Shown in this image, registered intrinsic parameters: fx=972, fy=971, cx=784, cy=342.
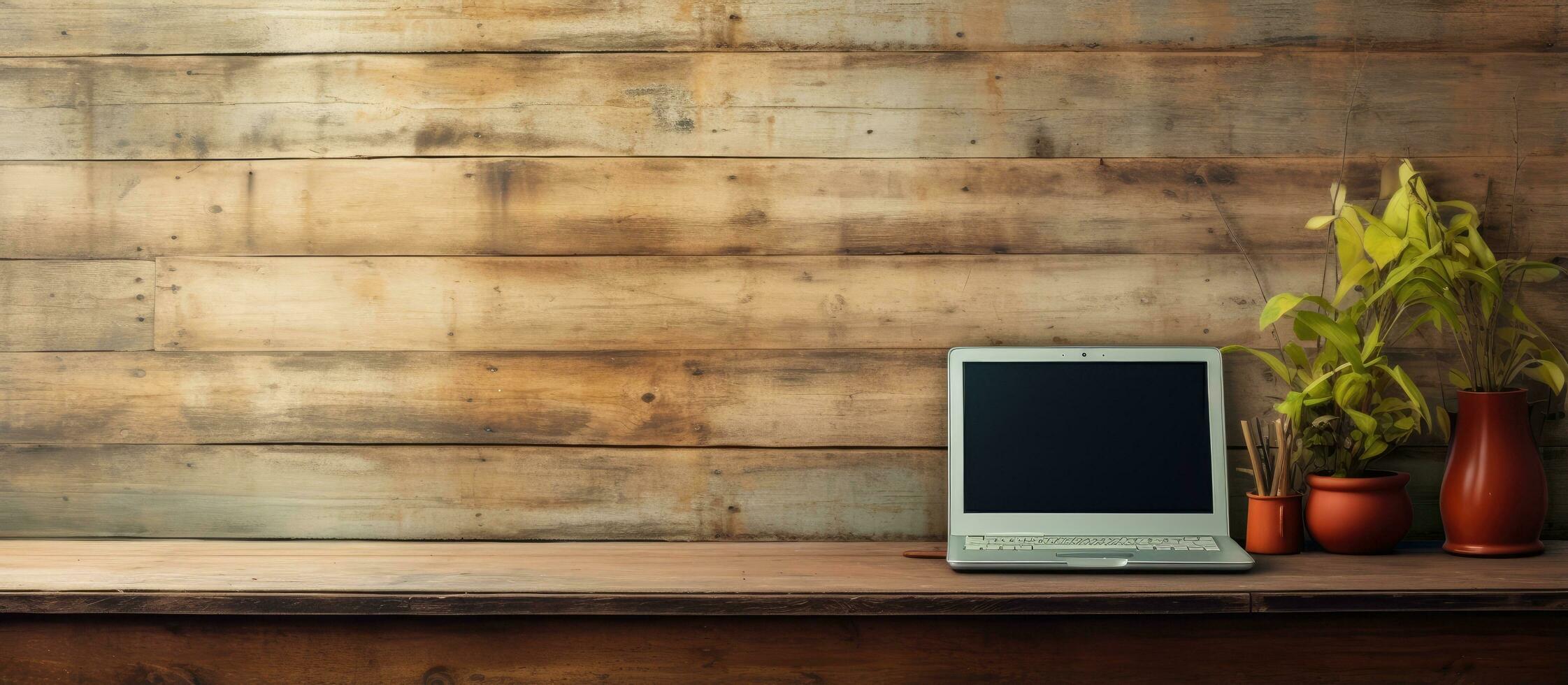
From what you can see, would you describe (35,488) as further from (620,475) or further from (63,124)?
(620,475)

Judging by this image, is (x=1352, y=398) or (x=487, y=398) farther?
(x=487, y=398)

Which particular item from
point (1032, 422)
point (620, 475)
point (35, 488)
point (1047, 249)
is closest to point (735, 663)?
point (620, 475)

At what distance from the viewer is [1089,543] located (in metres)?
1.08

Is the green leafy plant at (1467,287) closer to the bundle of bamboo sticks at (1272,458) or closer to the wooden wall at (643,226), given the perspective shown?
the wooden wall at (643,226)

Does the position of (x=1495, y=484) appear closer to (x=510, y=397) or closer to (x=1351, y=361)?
(x=1351, y=361)

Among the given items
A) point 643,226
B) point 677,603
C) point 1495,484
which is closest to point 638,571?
point 677,603

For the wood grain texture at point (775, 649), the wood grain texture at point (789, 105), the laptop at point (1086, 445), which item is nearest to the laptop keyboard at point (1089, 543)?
the laptop at point (1086, 445)

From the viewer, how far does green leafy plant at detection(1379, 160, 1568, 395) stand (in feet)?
3.62

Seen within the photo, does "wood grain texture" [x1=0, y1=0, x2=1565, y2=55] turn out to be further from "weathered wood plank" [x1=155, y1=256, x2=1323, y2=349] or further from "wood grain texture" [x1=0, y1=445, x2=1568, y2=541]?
"wood grain texture" [x1=0, y1=445, x2=1568, y2=541]

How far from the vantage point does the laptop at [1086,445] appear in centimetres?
112

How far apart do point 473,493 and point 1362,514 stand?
41.5 inches

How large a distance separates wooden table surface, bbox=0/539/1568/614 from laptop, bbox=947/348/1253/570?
94 millimetres

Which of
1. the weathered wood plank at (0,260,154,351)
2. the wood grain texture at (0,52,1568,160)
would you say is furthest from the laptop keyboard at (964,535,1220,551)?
the weathered wood plank at (0,260,154,351)

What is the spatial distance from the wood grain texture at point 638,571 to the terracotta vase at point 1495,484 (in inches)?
1.0
